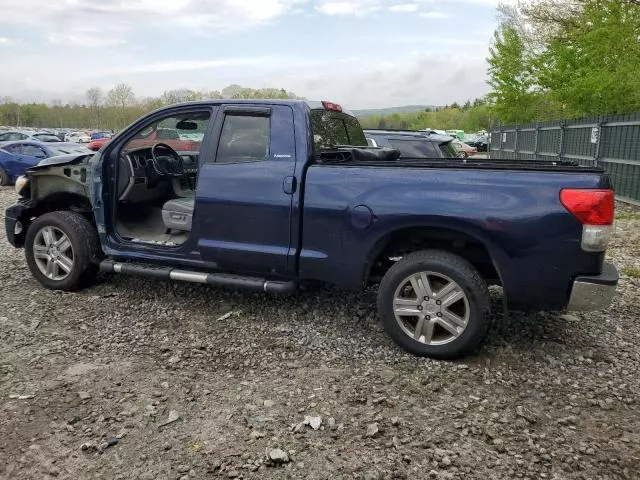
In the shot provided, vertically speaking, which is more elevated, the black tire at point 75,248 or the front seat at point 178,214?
the front seat at point 178,214

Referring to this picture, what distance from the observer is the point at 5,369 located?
394 cm

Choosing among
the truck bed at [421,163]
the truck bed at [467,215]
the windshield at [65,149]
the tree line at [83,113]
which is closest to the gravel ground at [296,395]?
the truck bed at [467,215]

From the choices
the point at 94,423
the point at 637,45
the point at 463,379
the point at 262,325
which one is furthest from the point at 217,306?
the point at 637,45

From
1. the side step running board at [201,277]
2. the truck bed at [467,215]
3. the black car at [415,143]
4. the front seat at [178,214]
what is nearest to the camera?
the truck bed at [467,215]

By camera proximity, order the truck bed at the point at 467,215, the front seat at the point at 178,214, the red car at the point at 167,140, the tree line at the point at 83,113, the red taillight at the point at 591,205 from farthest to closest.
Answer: the tree line at the point at 83,113
the red car at the point at 167,140
the front seat at the point at 178,214
the truck bed at the point at 467,215
the red taillight at the point at 591,205

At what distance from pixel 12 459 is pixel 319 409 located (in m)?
1.66

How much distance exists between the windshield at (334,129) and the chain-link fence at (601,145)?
8528mm

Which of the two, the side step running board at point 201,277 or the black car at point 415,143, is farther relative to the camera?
the black car at point 415,143

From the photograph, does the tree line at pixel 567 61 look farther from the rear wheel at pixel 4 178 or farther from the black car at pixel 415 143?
the rear wheel at pixel 4 178

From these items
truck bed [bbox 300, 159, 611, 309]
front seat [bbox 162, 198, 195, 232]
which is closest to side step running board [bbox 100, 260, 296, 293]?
truck bed [bbox 300, 159, 611, 309]

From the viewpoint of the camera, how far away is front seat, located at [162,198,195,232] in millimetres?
5340

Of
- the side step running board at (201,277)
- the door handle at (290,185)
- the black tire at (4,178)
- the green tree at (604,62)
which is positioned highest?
the green tree at (604,62)

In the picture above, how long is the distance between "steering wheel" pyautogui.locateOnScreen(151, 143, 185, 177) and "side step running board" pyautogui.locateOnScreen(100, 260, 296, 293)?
1.19 meters

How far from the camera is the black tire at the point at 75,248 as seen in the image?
17.7ft
